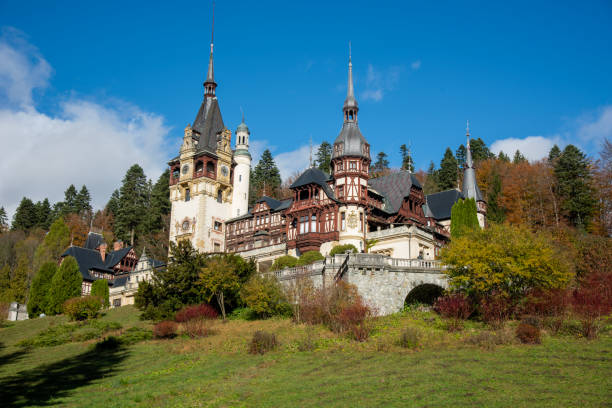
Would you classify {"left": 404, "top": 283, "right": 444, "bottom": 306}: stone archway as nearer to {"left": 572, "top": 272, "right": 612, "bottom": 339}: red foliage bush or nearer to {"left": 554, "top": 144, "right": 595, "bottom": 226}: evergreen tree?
{"left": 572, "top": 272, "right": 612, "bottom": 339}: red foliage bush

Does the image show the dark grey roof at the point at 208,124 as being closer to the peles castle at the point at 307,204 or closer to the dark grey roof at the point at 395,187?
the peles castle at the point at 307,204

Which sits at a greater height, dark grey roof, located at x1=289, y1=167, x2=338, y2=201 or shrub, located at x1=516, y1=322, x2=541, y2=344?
dark grey roof, located at x1=289, y1=167, x2=338, y2=201

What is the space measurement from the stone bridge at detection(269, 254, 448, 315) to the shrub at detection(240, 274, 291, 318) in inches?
81.1

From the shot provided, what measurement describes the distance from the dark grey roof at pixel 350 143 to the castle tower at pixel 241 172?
63.4 ft

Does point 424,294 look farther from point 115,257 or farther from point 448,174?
point 115,257

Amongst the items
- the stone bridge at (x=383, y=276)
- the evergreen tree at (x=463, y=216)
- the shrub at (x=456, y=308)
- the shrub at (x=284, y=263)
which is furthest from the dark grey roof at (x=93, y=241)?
the shrub at (x=456, y=308)

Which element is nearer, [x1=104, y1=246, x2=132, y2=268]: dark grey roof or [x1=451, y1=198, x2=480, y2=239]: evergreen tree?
[x1=451, y1=198, x2=480, y2=239]: evergreen tree

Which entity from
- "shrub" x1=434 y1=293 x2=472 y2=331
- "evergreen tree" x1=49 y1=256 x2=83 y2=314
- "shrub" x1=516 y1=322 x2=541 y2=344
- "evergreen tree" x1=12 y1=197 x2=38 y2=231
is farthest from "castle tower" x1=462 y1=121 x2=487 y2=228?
"evergreen tree" x1=12 y1=197 x2=38 y2=231

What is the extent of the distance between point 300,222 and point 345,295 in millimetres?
19018

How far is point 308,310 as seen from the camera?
31.8 meters

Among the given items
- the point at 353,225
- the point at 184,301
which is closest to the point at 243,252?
the point at 353,225

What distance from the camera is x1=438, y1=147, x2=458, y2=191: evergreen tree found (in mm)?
75312

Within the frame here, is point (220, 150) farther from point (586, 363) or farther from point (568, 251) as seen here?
point (586, 363)

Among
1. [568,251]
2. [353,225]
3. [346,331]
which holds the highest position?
[353,225]
